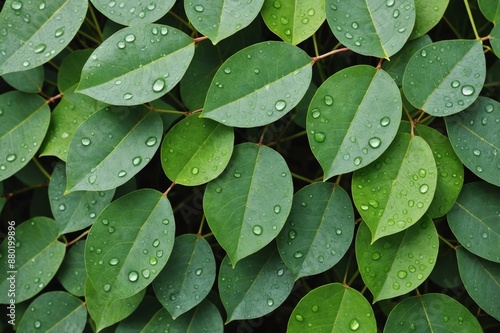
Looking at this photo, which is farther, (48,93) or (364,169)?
(48,93)

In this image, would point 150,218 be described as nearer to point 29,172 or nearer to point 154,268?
point 154,268

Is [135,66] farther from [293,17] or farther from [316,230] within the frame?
[316,230]

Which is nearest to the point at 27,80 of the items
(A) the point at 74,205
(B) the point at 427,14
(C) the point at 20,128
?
(C) the point at 20,128

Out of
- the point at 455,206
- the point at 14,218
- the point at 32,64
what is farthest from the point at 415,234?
the point at 14,218

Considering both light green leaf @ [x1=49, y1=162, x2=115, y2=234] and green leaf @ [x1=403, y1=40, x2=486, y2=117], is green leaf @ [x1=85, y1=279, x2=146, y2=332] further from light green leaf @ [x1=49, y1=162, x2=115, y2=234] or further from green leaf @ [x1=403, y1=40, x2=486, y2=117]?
green leaf @ [x1=403, y1=40, x2=486, y2=117]

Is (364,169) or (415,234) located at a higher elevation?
(364,169)

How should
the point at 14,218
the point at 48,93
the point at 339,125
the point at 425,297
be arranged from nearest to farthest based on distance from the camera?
the point at 339,125
the point at 425,297
the point at 48,93
the point at 14,218

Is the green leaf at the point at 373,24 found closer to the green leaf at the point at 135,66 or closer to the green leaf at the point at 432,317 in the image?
the green leaf at the point at 135,66
